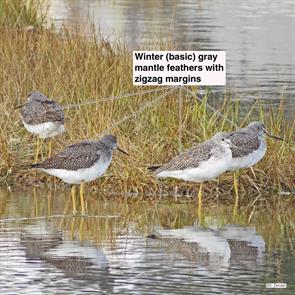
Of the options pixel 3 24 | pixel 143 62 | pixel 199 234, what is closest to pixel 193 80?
pixel 143 62

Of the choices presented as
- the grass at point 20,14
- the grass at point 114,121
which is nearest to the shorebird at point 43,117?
the grass at point 114,121

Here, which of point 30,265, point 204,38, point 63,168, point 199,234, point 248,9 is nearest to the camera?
point 30,265

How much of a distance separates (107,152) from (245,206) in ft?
5.44

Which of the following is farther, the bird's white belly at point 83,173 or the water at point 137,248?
the bird's white belly at point 83,173

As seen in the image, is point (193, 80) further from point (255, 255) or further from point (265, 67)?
point (265, 67)

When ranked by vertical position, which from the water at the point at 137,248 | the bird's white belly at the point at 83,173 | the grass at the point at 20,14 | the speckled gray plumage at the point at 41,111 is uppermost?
the grass at the point at 20,14

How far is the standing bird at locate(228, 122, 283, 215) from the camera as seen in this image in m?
14.7

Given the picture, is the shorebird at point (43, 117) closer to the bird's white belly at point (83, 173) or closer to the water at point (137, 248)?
the water at point (137, 248)

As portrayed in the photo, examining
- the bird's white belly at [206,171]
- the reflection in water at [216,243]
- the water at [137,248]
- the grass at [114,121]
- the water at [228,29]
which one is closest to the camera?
the water at [137,248]

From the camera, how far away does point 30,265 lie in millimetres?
11500

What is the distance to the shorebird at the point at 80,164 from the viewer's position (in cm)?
1417

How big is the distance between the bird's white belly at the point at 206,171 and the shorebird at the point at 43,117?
2249mm

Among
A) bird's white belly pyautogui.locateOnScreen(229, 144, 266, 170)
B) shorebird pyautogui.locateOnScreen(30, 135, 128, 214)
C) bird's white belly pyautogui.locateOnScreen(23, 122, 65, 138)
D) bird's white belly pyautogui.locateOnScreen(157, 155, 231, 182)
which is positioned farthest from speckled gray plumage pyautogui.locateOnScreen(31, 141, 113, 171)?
bird's white belly pyautogui.locateOnScreen(23, 122, 65, 138)

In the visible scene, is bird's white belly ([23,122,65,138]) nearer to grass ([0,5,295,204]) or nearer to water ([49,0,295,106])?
grass ([0,5,295,204])
